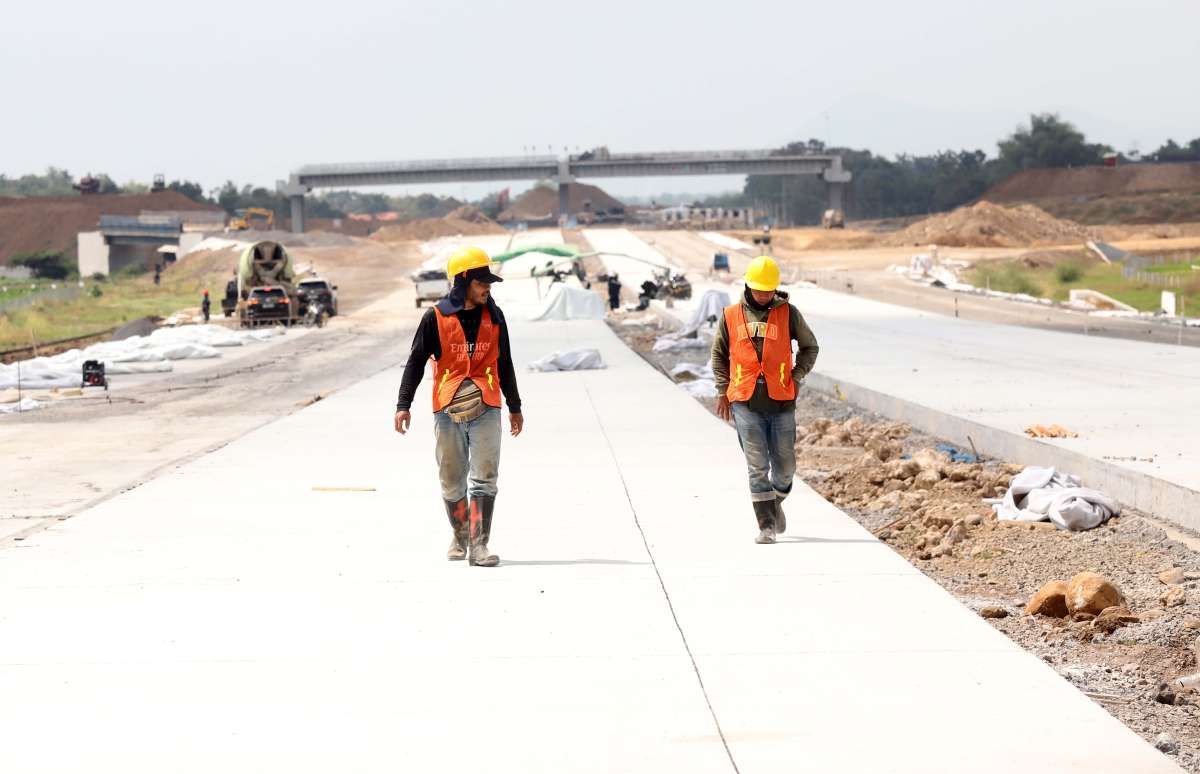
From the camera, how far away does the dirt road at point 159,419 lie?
16.2 metres

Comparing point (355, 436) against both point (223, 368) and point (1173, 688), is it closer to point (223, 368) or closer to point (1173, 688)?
point (1173, 688)

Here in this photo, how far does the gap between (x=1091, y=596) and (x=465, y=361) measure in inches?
153

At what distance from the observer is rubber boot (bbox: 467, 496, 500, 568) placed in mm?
9852

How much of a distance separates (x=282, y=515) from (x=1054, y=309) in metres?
53.4

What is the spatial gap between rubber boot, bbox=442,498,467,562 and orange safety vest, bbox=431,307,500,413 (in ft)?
2.31

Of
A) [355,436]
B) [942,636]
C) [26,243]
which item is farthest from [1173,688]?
[26,243]

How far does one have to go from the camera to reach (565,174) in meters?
192

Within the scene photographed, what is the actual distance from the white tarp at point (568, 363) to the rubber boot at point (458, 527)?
20.0 metres

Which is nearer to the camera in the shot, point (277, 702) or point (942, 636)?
point (277, 702)

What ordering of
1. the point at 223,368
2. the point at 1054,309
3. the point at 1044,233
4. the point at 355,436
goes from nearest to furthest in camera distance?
the point at 355,436
the point at 223,368
the point at 1054,309
the point at 1044,233

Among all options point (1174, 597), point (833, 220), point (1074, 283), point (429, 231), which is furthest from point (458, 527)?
point (429, 231)

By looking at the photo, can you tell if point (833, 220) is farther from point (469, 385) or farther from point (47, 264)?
point (469, 385)

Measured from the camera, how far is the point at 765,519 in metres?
10.8

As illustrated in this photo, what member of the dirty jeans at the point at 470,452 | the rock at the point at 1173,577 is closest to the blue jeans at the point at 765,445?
the dirty jeans at the point at 470,452
